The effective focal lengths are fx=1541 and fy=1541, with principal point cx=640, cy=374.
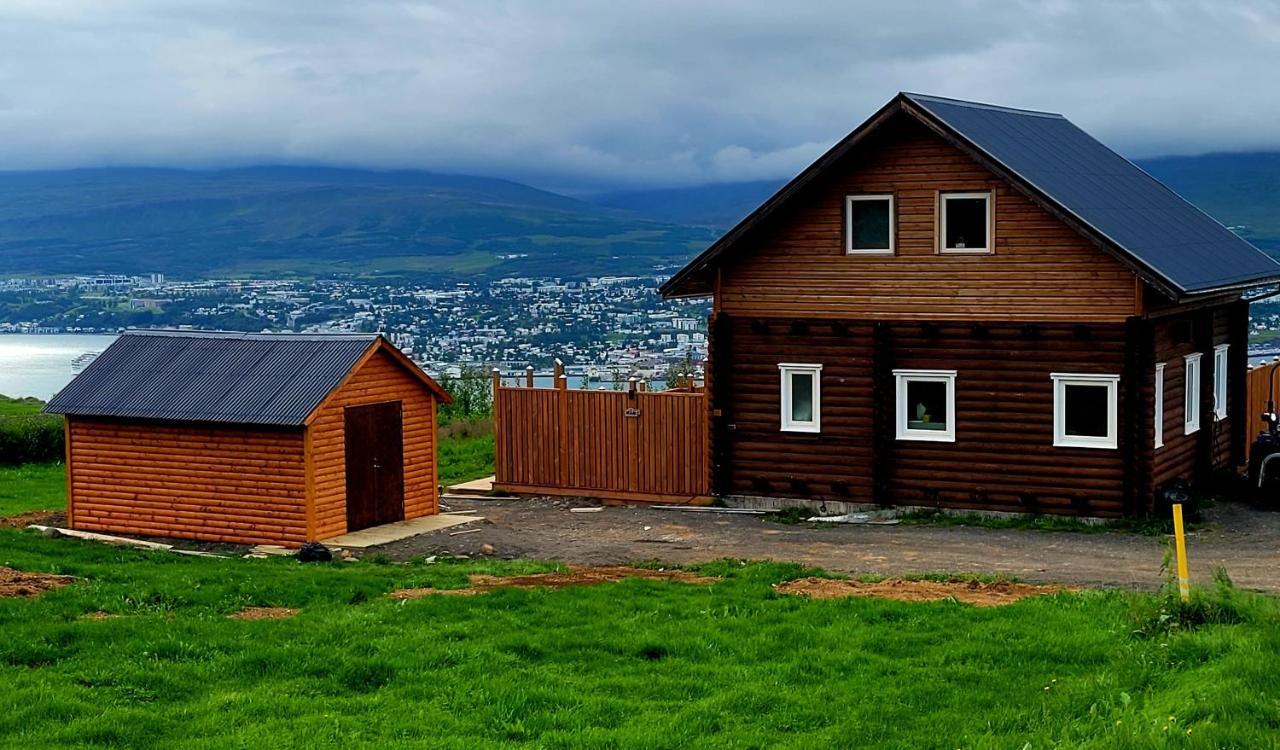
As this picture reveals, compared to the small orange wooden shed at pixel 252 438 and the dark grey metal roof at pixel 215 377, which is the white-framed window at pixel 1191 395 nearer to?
the small orange wooden shed at pixel 252 438

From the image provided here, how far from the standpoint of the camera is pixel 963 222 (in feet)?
87.0

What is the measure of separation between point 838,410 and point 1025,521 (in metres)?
3.88

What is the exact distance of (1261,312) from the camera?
76438mm

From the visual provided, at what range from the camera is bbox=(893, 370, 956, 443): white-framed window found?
26656 mm

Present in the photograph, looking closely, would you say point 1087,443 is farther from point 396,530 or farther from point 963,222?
point 396,530

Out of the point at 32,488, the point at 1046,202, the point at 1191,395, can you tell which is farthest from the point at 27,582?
the point at 1191,395

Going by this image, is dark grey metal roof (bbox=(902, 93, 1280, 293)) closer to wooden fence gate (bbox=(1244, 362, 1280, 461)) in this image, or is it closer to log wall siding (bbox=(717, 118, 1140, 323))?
log wall siding (bbox=(717, 118, 1140, 323))

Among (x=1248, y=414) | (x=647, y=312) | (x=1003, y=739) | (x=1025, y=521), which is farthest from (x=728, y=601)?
(x=647, y=312)

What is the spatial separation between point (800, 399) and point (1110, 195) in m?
6.87

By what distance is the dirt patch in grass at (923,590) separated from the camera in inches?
677

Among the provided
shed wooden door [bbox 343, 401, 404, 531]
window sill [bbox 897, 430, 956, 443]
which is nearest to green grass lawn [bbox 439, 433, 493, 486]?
shed wooden door [bbox 343, 401, 404, 531]

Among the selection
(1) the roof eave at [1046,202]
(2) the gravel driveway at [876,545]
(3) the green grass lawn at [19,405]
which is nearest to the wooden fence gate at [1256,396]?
(2) the gravel driveway at [876,545]

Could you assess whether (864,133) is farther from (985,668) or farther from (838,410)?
(985,668)

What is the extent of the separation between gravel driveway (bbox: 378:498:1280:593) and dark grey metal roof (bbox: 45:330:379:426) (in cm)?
306
